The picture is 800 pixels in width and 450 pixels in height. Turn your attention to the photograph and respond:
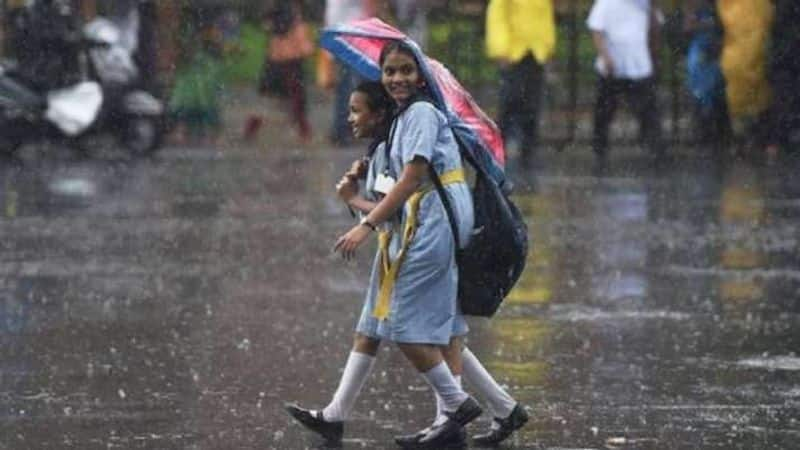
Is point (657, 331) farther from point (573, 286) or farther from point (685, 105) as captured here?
point (685, 105)

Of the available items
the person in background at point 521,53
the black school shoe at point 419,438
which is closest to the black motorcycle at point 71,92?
the person in background at point 521,53

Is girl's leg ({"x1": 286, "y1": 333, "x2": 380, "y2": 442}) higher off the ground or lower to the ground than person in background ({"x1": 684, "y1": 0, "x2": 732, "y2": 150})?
higher

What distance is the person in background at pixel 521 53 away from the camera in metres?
22.6

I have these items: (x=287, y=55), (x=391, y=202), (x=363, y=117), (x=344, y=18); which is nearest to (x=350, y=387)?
(x=391, y=202)

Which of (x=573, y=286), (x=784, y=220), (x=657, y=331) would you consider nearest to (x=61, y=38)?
(x=784, y=220)

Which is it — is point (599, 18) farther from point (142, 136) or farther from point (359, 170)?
point (359, 170)

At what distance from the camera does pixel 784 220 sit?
55.9 ft

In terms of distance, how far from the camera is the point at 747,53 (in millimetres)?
22859

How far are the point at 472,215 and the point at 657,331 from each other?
3403mm

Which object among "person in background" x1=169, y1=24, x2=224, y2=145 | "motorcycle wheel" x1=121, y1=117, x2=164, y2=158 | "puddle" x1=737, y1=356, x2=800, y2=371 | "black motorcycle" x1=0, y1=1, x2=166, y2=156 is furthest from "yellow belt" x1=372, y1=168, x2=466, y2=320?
"person in background" x1=169, y1=24, x2=224, y2=145

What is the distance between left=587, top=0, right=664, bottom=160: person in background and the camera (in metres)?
22.9

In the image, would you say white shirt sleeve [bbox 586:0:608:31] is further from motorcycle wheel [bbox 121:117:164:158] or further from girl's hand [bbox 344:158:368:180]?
girl's hand [bbox 344:158:368:180]

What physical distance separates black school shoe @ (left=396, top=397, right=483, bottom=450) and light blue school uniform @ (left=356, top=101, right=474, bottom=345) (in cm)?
25

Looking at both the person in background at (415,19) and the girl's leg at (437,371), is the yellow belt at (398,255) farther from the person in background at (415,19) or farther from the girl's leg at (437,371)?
the person in background at (415,19)
